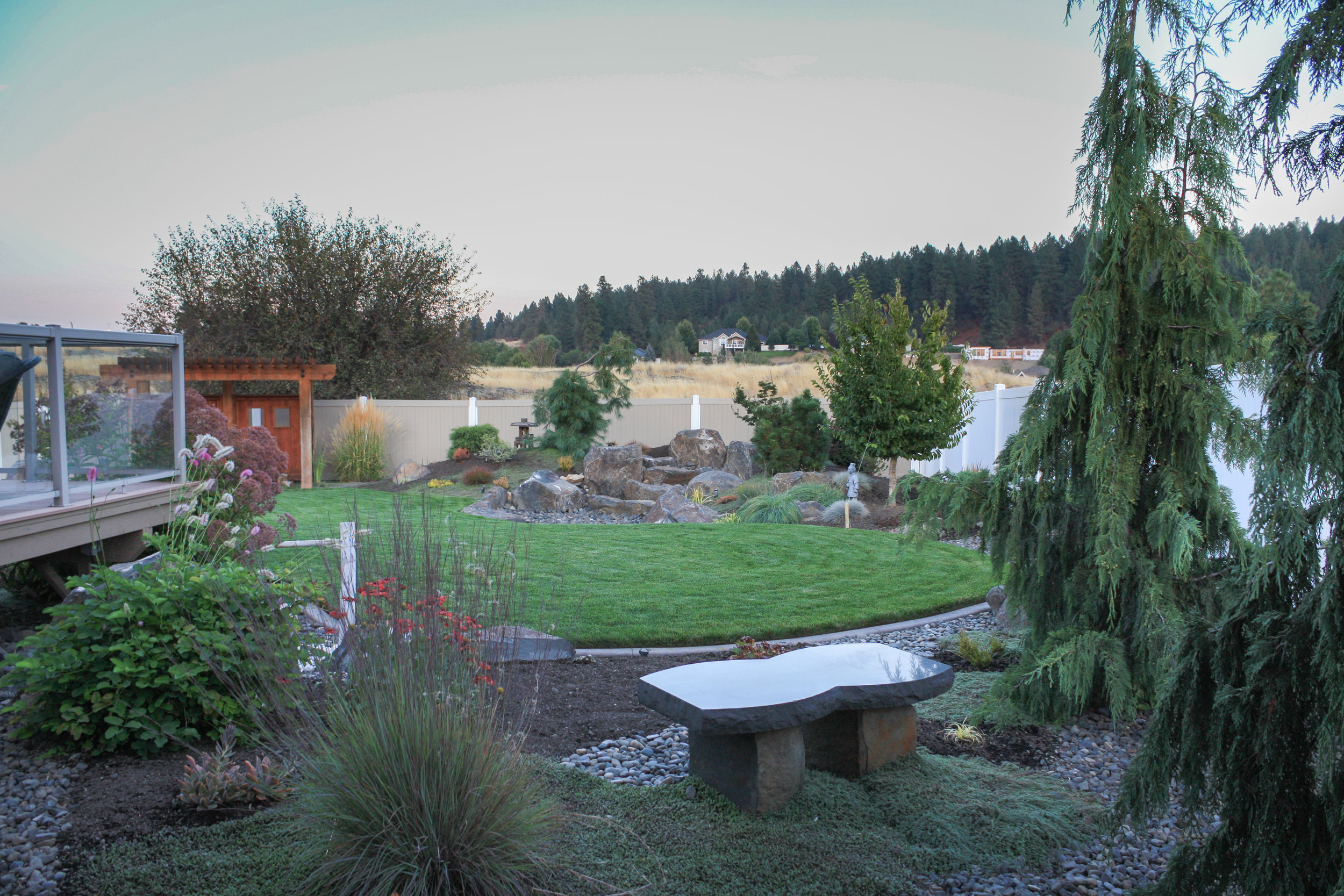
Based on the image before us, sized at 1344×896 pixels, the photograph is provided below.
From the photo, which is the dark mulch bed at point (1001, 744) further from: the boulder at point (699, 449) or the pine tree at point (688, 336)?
the pine tree at point (688, 336)

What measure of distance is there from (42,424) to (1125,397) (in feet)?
19.3

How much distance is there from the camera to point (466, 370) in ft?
74.9

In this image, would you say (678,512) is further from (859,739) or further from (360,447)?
(360,447)

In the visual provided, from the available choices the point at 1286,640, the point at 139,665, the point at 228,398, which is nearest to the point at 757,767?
the point at 1286,640

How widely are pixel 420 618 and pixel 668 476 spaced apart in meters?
12.3

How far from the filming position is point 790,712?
2650 mm

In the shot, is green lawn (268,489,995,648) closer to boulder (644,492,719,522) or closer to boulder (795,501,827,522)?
boulder (644,492,719,522)

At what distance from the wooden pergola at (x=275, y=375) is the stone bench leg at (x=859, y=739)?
13.0 metres

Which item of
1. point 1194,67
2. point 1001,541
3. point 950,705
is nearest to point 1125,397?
point 1001,541

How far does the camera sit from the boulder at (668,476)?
14.4 metres

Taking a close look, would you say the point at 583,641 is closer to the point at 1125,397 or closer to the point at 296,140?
the point at 1125,397

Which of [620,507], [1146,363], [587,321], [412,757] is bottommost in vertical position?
[620,507]

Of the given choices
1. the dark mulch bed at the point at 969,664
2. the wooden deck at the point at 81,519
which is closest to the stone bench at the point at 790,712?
the dark mulch bed at the point at 969,664

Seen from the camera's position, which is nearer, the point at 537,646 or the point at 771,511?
the point at 537,646
